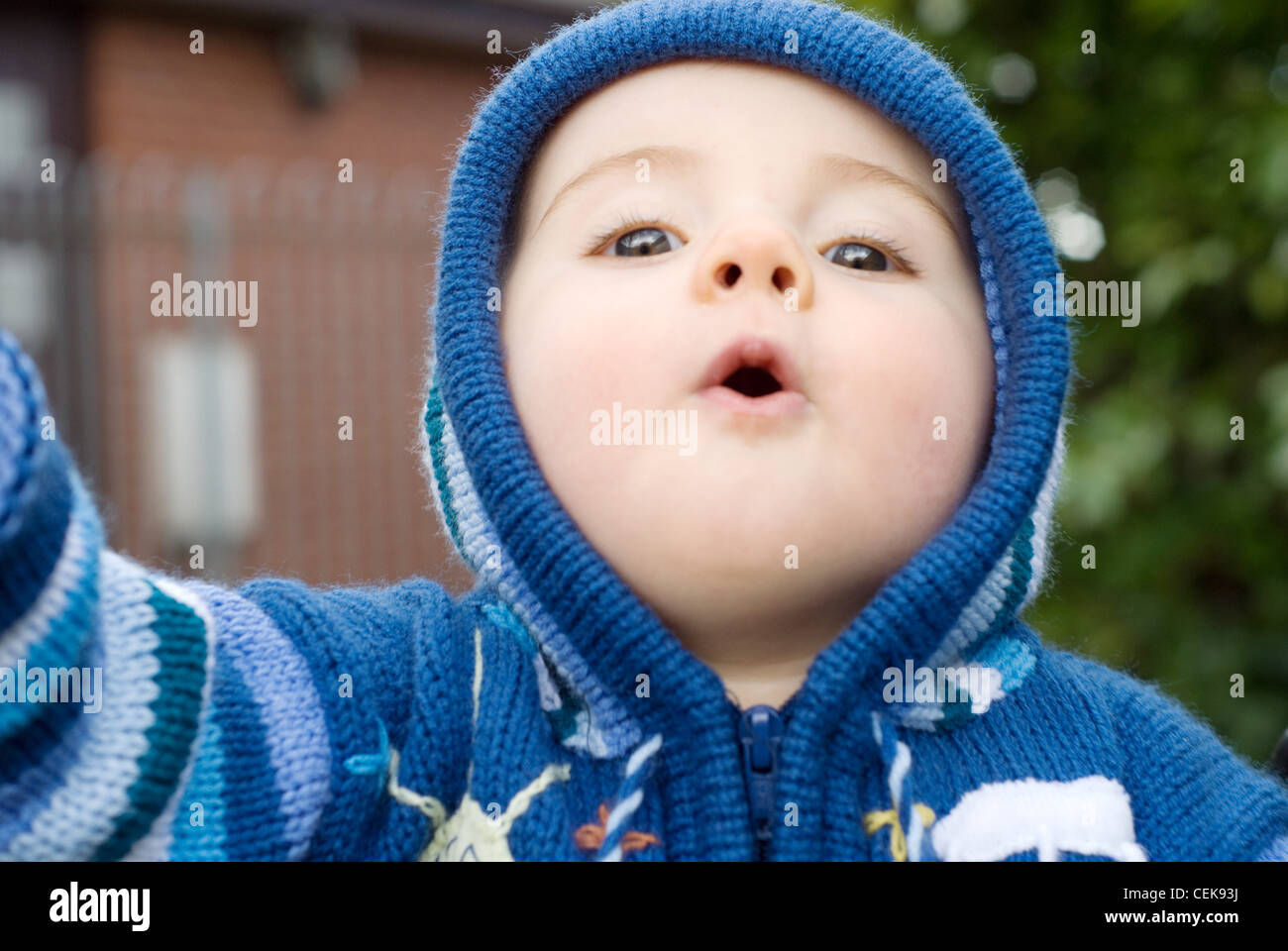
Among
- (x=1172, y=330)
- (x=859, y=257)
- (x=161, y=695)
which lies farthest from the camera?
(x=1172, y=330)

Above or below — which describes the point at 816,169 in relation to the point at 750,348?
above

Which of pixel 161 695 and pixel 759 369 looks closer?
pixel 161 695

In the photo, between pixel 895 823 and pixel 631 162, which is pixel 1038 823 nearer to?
pixel 895 823

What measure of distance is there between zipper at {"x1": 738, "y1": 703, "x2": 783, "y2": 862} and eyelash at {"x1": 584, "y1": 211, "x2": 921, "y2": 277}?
1.29 feet

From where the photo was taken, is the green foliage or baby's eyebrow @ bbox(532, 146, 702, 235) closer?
baby's eyebrow @ bbox(532, 146, 702, 235)

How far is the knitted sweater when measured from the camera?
2.85 feet

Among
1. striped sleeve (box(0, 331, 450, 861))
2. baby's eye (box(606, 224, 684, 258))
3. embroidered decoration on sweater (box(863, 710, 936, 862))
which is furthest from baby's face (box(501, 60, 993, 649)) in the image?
striped sleeve (box(0, 331, 450, 861))

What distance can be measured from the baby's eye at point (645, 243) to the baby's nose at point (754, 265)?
0.07m

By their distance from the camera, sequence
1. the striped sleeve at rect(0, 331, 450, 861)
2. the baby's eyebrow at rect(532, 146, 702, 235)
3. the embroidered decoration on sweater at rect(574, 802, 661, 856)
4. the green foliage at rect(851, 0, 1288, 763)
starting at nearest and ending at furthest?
the striped sleeve at rect(0, 331, 450, 861)
the embroidered decoration on sweater at rect(574, 802, 661, 856)
the baby's eyebrow at rect(532, 146, 702, 235)
the green foliage at rect(851, 0, 1288, 763)

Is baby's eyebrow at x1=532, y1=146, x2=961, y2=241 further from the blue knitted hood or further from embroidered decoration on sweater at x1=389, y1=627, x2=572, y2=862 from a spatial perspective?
embroidered decoration on sweater at x1=389, y1=627, x2=572, y2=862

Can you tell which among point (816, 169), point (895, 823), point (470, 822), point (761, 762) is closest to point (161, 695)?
point (470, 822)

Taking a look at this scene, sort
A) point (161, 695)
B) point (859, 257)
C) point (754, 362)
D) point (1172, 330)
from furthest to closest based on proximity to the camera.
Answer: point (1172, 330) → point (859, 257) → point (754, 362) → point (161, 695)

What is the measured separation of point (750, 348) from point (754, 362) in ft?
0.04

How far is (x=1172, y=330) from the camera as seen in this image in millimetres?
2301
